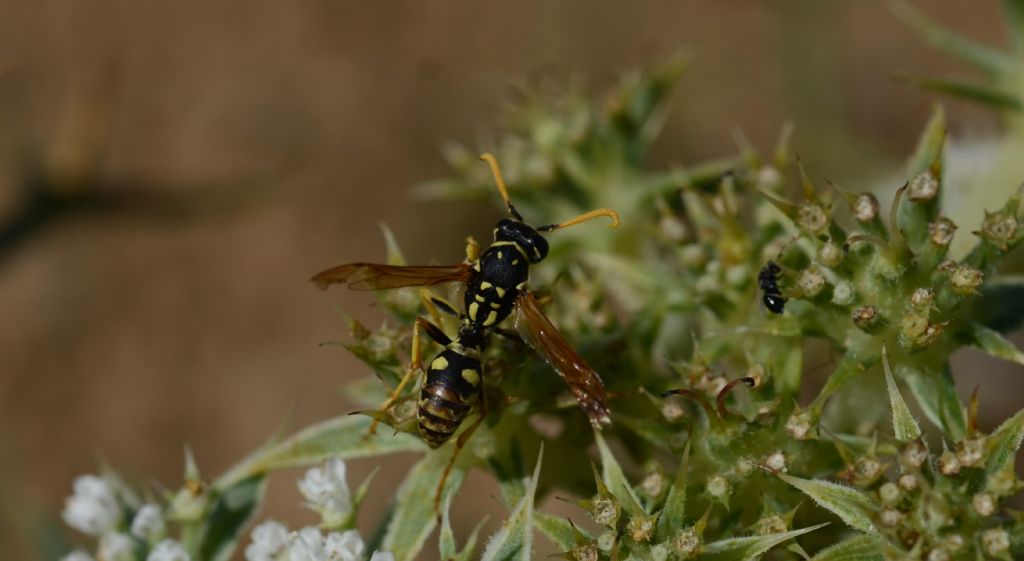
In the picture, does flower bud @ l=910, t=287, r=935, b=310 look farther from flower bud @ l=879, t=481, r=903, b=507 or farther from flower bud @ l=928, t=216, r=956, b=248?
flower bud @ l=879, t=481, r=903, b=507

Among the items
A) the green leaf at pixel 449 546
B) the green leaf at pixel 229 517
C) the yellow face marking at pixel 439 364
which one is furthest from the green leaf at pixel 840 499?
the green leaf at pixel 229 517

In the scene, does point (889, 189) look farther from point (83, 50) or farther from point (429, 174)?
point (83, 50)

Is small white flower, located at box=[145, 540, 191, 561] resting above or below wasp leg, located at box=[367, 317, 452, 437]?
below

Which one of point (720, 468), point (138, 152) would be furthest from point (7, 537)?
point (720, 468)

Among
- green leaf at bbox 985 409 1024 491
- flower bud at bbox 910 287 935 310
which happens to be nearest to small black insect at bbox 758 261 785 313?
flower bud at bbox 910 287 935 310

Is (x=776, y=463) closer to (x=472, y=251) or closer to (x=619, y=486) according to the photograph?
(x=619, y=486)

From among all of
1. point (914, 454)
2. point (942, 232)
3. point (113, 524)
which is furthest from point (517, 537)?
point (113, 524)

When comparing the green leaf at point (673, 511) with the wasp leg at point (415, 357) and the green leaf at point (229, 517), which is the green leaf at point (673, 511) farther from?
the green leaf at point (229, 517)
